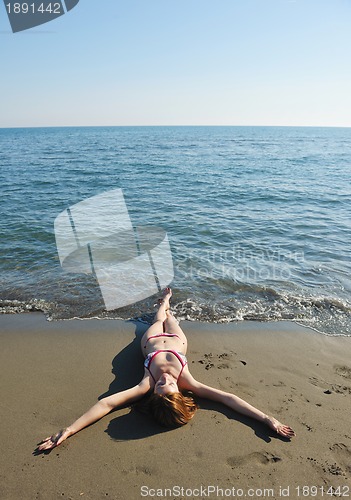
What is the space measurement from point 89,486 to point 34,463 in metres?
0.64

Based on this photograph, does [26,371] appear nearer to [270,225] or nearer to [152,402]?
[152,402]

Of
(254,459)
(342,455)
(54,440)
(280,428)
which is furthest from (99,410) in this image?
(342,455)

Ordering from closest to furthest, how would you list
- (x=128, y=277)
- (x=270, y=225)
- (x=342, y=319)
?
(x=342, y=319)
(x=128, y=277)
(x=270, y=225)

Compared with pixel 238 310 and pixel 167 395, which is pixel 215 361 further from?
pixel 238 310

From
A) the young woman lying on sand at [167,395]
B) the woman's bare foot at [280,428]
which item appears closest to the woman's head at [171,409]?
the young woman lying on sand at [167,395]

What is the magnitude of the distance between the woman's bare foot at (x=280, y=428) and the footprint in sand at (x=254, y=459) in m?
0.30

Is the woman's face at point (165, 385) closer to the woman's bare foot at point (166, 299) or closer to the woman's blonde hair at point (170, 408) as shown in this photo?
the woman's blonde hair at point (170, 408)

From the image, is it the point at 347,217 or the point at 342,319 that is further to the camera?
the point at 347,217

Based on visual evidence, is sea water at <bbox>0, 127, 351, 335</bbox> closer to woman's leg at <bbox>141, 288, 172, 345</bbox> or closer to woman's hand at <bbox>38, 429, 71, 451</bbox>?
woman's leg at <bbox>141, 288, 172, 345</bbox>

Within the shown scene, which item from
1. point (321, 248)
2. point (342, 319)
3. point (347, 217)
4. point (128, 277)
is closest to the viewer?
point (342, 319)

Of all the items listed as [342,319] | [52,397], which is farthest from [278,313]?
[52,397]

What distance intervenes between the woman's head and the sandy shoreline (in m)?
0.11

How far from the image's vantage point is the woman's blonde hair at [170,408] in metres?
3.89

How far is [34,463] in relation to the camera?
11.3 feet
